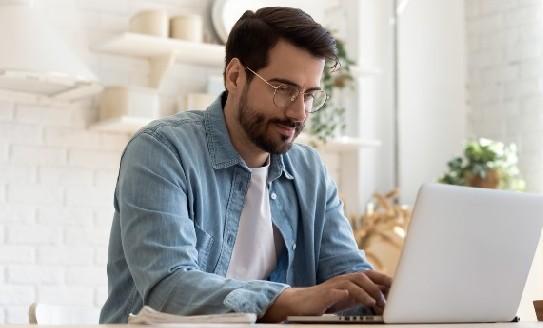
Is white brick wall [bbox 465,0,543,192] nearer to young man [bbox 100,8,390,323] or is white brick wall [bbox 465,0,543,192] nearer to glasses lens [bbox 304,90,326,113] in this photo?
young man [bbox 100,8,390,323]

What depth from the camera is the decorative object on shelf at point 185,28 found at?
160 inches

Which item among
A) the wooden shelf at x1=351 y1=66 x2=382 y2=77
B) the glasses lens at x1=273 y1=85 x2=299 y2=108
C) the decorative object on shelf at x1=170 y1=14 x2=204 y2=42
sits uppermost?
the decorative object on shelf at x1=170 y1=14 x2=204 y2=42

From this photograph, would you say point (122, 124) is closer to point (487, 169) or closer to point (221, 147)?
point (487, 169)

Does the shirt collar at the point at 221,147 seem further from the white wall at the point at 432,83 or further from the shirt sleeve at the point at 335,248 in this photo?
the white wall at the point at 432,83

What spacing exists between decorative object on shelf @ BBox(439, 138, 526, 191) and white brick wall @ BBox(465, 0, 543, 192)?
0.83 feet

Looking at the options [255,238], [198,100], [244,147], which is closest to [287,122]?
[244,147]

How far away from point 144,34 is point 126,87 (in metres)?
0.24

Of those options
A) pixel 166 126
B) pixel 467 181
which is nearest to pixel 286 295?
pixel 166 126

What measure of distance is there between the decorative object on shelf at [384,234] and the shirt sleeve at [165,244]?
2.30 metres

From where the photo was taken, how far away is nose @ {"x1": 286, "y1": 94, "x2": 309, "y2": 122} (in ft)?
7.10

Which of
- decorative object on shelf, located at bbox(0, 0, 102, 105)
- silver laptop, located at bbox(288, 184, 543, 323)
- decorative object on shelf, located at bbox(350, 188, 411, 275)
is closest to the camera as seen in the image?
silver laptop, located at bbox(288, 184, 543, 323)

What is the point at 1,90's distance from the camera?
3826 millimetres

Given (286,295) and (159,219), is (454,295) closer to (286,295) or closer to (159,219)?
(286,295)

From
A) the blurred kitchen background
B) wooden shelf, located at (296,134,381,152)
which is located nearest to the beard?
the blurred kitchen background
